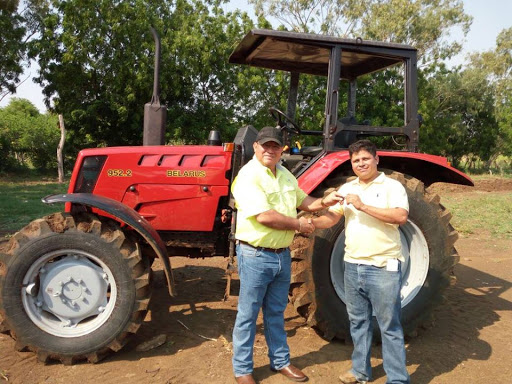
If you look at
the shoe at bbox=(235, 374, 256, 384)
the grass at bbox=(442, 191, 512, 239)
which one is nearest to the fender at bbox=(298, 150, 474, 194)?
the shoe at bbox=(235, 374, 256, 384)

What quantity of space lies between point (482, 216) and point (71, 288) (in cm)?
961

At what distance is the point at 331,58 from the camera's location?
3.53 meters

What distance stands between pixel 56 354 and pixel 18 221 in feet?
21.8

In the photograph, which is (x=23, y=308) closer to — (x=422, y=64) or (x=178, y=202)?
(x=178, y=202)

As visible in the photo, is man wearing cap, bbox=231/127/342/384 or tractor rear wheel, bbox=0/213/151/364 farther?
tractor rear wheel, bbox=0/213/151/364

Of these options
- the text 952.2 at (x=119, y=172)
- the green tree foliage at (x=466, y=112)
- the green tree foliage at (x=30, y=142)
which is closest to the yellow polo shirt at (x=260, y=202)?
the text 952.2 at (x=119, y=172)

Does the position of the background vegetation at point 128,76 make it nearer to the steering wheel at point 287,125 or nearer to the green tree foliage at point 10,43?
the green tree foliage at point 10,43

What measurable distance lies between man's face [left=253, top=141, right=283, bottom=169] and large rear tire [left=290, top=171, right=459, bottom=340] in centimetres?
85

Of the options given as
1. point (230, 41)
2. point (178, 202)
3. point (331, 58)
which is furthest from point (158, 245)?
point (230, 41)

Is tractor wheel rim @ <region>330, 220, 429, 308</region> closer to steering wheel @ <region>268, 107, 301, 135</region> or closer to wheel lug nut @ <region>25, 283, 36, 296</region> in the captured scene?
steering wheel @ <region>268, 107, 301, 135</region>

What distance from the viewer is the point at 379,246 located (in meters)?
2.62

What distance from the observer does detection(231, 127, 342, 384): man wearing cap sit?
2.58m

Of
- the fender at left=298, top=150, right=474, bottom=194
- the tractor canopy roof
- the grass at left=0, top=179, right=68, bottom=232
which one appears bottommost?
the grass at left=0, top=179, right=68, bottom=232

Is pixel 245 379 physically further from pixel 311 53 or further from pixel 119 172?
pixel 311 53
